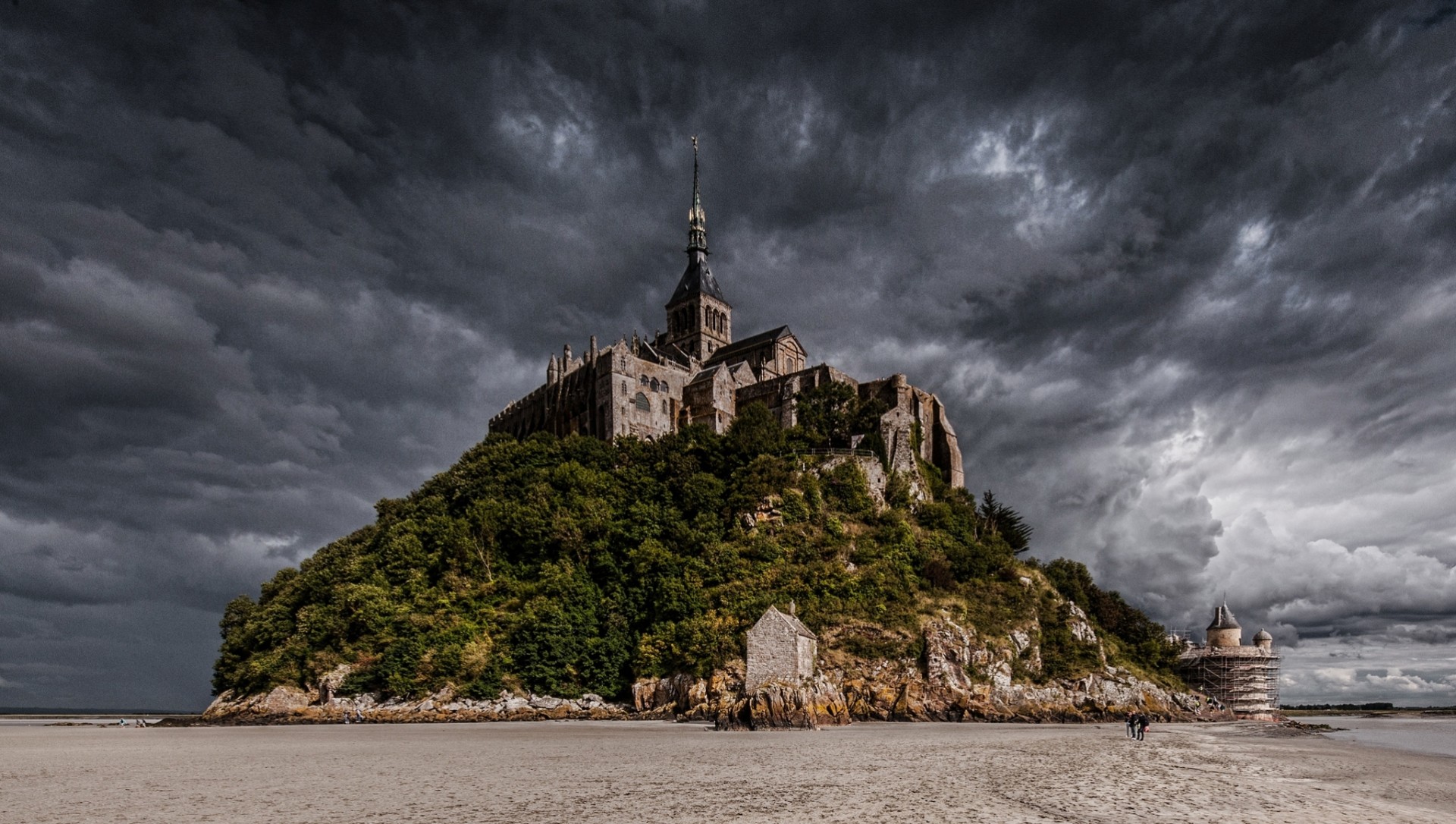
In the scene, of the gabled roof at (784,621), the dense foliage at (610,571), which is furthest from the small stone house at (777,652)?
the dense foliage at (610,571)

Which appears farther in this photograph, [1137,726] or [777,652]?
[777,652]

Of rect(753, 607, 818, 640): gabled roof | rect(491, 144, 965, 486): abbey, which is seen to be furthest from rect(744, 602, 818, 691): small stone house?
rect(491, 144, 965, 486): abbey

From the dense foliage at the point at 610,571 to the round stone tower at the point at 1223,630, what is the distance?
23663 mm

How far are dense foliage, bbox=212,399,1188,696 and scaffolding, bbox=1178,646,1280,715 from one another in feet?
74.0

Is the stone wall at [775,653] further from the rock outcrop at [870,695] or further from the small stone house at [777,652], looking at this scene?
the rock outcrop at [870,695]

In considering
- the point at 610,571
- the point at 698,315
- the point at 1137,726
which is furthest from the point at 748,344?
the point at 1137,726

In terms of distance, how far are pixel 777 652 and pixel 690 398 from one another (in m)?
37.4

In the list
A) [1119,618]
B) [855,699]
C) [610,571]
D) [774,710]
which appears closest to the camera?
[774,710]

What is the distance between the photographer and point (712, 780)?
17344mm

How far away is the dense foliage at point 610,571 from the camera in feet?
152

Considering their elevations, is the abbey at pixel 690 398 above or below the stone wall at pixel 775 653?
above

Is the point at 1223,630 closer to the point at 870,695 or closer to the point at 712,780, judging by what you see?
the point at 870,695

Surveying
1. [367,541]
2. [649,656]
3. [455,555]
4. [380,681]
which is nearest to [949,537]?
[649,656]

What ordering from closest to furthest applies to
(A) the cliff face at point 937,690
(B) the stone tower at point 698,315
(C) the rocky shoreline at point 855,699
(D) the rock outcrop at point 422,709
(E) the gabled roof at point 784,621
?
(E) the gabled roof at point 784,621, (A) the cliff face at point 937,690, (C) the rocky shoreline at point 855,699, (D) the rock outcrop at point 422,709, (B) the stone tower at point 698,315
